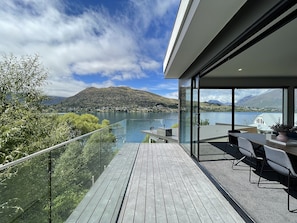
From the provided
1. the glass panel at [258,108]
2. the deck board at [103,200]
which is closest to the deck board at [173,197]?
the deck board at [103,200]

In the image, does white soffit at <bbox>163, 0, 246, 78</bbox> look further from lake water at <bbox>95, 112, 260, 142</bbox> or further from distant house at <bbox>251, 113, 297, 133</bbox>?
distant house at <bbox>251, 113, 297, 133</bbox>

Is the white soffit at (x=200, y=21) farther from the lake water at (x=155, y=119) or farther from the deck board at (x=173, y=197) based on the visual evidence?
the lake water at (x=155, y=119)

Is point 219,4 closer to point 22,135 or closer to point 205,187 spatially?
point 205,187

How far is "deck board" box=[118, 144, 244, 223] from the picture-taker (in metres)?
2.52

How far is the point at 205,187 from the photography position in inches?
137

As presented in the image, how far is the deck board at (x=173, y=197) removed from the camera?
2.52 meters

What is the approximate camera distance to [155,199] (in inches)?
119

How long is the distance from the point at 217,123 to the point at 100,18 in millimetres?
12719

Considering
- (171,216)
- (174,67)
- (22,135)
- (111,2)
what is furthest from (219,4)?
(111,2)

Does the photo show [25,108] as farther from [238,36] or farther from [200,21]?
[238,36]

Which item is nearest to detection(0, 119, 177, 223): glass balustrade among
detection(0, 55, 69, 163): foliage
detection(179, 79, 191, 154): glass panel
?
detection(179, 79, 191, 154): glass panel

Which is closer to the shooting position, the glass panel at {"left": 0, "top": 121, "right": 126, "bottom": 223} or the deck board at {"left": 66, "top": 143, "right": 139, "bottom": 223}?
the glass panel at {"left": 0, "top": 121, "right": 126, "bottom": 223}

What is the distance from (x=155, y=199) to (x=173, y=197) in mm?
285

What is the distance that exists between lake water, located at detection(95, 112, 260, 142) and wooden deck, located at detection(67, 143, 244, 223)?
3060 mm
